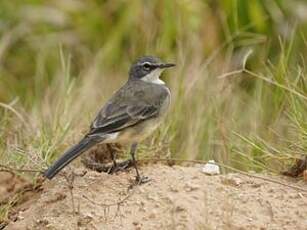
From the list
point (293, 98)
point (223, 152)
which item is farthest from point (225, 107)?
point (293, 98)

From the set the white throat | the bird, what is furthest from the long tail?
the white throat

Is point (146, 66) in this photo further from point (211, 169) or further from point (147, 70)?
point (211, 169)

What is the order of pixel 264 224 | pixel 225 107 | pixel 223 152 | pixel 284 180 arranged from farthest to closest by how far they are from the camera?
pixel 225 107 → pixel 223 152 → pixel 284 180 → pixel 264 224

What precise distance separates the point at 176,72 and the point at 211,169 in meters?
2.25

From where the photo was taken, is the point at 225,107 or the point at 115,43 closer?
the point at 225,107

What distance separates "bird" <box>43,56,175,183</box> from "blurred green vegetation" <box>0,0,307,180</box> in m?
0.37

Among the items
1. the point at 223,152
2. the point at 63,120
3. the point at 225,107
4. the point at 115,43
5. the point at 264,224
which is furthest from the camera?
the point at 115,43

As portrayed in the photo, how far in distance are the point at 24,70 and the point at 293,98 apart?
4.76 m

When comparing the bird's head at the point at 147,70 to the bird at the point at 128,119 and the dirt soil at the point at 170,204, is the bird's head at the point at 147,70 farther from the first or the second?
the dirt soil at the point at 170,204

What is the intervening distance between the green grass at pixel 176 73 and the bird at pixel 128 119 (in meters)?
0.35

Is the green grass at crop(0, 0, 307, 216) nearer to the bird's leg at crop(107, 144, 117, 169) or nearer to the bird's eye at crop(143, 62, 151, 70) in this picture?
the bird's leg at crop(107, 144, 117, 169)

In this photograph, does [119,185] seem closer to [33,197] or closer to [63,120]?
[33,197]

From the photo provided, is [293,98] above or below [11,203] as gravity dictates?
above

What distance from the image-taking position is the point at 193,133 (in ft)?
26.2
